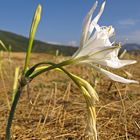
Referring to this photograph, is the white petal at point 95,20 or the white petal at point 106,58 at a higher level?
the white petal at point 95,20

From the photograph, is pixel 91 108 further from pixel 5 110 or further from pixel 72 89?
pixel 72 89

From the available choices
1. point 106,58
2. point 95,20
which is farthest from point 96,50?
point 95,20

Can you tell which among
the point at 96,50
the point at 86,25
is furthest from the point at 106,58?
the point at 86,25

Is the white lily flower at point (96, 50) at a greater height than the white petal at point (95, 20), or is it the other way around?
the white petal at point (95, 20)

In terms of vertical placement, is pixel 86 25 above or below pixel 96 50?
above

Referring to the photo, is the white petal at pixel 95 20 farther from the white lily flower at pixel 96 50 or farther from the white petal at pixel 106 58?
the white petal at pixel 106 58

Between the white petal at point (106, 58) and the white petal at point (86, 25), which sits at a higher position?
the white petal at point (86, 25)

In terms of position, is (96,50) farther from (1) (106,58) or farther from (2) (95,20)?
(2) (95,20)

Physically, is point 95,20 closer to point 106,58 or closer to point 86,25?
point 86,25

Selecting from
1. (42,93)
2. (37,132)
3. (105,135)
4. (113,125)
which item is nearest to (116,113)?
(113,125)

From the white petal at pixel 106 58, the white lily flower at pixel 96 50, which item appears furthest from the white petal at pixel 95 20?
the white petal at pixel 106 58

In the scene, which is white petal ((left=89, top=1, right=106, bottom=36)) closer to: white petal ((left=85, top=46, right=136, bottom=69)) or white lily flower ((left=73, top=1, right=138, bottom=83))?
white lily flower ((left=73, top=1, right=138, bottom=83))

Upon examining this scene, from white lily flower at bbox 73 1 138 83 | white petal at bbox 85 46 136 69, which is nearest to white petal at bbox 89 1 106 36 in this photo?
white lily flower at bbox 73 1 138 83
